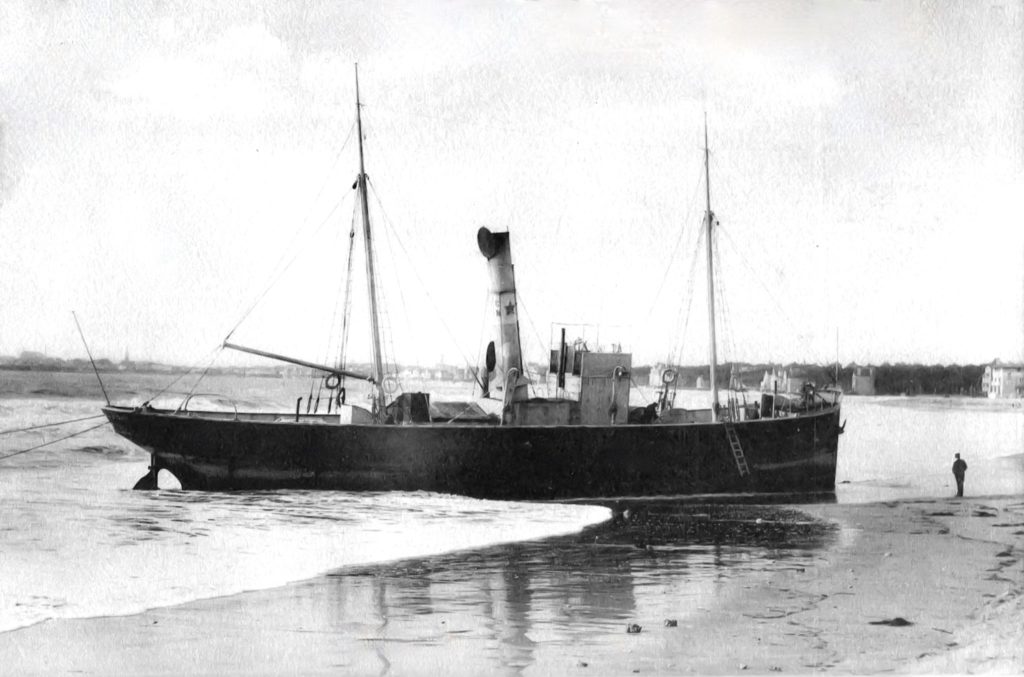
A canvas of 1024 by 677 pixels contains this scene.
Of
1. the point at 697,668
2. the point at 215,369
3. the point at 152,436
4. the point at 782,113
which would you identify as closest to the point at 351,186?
the point at 215,369

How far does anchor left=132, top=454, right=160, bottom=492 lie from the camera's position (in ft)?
42.3

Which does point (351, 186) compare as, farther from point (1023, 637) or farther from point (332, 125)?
point (1023, 637)

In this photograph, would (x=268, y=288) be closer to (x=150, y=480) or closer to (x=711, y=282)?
(x=711, y=282)

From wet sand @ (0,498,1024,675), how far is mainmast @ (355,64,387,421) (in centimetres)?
292

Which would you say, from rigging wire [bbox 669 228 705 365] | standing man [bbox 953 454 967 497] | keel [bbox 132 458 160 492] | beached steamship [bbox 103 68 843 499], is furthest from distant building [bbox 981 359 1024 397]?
keel [bbox 132 458 160 492]

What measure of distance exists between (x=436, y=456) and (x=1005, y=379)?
730 cm

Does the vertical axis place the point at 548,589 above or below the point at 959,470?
below

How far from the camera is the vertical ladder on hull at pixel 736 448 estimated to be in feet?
47.0

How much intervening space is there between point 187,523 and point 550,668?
5695 millimetres

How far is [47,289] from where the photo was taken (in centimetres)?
763

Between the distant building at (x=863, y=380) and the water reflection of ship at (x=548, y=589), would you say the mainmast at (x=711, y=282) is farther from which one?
the water reflection of ship at (x=548, y=589)

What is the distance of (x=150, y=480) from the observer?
44.0ft

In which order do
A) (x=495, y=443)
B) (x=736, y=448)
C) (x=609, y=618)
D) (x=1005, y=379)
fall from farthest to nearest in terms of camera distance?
1. (x=736, y=448)
2. (x=495, y=443)
3. (x=1005, y=379)
4. (x=609, y=618)

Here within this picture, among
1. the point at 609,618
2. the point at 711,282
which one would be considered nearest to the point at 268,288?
the point at 609,618
